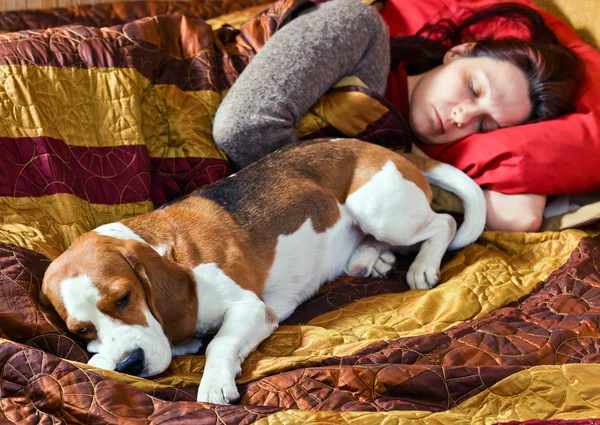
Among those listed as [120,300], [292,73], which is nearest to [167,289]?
[120,300]

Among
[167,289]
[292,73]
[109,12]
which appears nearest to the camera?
[167,289]

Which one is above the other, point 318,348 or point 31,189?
point 31,189

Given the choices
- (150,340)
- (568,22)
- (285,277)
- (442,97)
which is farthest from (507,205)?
(150,340)

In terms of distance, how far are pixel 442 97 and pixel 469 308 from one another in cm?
106

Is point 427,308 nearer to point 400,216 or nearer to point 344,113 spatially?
point 400,216

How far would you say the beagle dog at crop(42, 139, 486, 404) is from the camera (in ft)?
5.96

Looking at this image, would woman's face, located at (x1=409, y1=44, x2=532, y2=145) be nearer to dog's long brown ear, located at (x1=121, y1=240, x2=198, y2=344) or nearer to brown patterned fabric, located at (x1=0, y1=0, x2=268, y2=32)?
brown patterned fabric, located at (x1=0, y1=0, x2=268, y2=32)

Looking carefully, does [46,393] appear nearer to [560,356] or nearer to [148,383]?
[148,383]

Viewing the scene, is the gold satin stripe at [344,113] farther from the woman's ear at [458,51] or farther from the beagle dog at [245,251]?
the woman's ear at [458,51]

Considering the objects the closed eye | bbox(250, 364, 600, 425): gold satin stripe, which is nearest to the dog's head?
bbox(250, 364, 600, 425): gold satin stripe

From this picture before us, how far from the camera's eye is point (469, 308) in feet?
7.65

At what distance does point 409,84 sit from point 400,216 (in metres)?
0.96

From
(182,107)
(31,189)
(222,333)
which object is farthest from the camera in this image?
(182,107)

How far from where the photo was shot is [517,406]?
178cm
